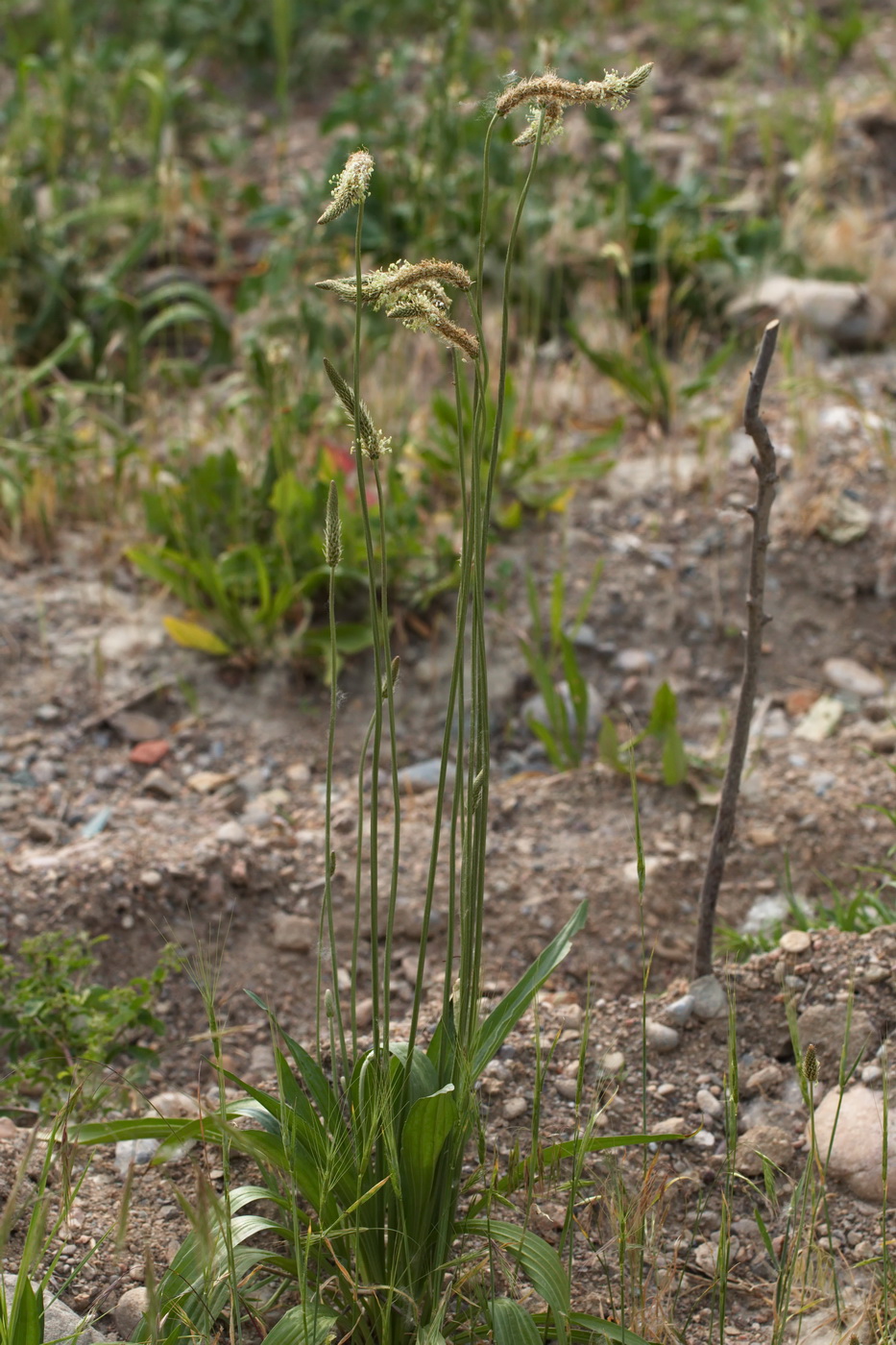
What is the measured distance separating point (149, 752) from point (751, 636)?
1488 mm

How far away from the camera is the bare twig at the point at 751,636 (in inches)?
64.9

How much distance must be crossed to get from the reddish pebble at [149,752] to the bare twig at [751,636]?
1336 millimetres

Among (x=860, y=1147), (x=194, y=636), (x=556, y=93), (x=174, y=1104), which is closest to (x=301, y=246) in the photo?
(x=194, y=636)

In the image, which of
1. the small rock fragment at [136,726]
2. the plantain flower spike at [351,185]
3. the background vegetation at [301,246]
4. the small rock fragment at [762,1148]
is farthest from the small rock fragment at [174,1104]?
the plantain flower spike at [351,185]

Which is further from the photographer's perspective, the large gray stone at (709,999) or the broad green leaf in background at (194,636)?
the broad green leaf in background at (194,636)

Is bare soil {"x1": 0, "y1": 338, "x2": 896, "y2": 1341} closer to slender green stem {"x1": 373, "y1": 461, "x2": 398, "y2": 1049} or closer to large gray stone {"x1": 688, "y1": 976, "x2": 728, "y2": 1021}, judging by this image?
large gray stone {"x1": 688, "y1": 976, "x2": 728, "y2": 1021}

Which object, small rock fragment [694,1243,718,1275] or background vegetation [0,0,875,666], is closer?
small rock fragment [694,1243,718,1275]

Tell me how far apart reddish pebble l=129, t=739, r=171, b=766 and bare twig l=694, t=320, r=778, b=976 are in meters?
1.34

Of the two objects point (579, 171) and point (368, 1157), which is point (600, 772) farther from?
point (579, 171)

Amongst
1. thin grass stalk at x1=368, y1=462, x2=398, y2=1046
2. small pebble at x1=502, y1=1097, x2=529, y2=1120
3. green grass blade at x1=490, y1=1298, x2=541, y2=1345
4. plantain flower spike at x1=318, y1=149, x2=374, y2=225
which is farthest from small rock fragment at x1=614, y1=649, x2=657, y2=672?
plantain flower spike at x1=318, y1=149, x2=374, y2=225

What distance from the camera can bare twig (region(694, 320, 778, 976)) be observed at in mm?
1647

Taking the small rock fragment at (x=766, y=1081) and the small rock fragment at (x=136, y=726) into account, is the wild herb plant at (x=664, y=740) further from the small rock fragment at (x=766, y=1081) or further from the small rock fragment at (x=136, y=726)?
the small rock fragment at (x=136, y=726)

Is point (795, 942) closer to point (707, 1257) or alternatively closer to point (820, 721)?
point (707, 1257)

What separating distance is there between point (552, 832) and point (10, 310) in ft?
7.90
